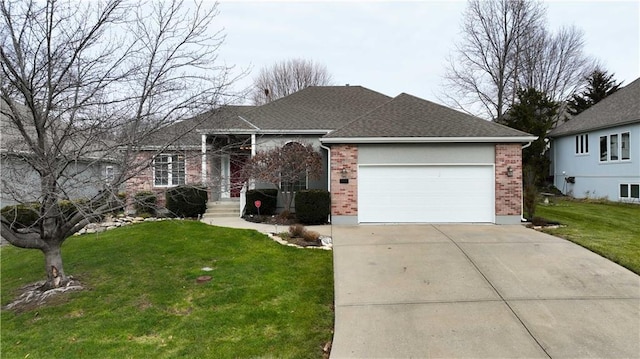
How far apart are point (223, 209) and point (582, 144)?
19047 millimetres

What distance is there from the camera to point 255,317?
15.6 ft

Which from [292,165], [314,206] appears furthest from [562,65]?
[314,206]

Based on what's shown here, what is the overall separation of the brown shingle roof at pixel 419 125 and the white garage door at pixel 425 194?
1.02 meters

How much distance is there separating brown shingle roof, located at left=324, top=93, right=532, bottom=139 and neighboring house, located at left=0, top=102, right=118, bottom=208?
652cm

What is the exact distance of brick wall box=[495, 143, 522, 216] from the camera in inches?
417

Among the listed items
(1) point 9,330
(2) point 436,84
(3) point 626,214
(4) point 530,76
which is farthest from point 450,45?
(1) point 9,330

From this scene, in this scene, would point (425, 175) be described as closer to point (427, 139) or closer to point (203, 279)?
point (427, 139)

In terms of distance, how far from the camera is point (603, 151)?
1753 centimetres

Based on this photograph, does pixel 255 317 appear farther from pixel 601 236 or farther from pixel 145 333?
pixel 601 236

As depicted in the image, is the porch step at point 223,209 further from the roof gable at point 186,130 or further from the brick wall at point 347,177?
the roof gable at point 186,130

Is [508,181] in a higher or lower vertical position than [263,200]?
higher

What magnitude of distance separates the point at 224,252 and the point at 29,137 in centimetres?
408

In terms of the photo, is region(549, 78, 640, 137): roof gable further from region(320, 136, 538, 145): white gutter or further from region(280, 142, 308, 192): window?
region(280, 142, 308, 192): window

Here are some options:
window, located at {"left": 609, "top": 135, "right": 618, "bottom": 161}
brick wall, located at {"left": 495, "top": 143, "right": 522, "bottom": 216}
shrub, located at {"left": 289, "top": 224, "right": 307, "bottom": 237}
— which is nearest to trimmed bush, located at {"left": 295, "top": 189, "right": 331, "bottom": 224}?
shrub, located at {"left": 289, "top": 224, "right": 307, "bottom": 237}
